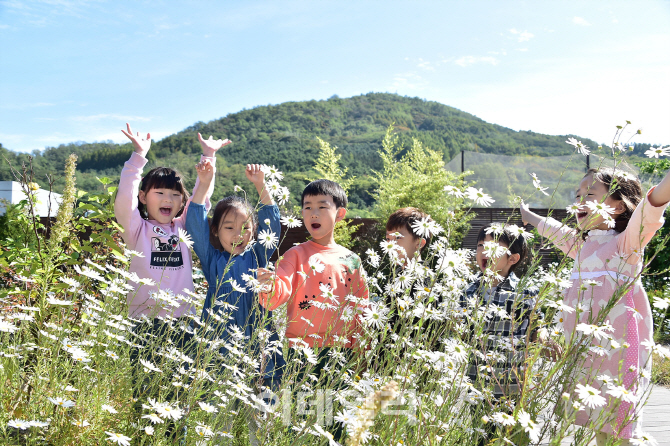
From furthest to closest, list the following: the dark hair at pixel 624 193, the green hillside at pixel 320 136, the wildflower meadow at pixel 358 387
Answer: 1. the green hillside at pixel 320 136
2. the dark hair at pixel 624 193
3. the wildflower meadow at pixel 358 387

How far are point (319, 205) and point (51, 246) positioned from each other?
156cm

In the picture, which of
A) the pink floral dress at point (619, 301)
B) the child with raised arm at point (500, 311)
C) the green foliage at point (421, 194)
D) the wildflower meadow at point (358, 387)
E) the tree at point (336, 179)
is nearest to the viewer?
the wildflower meadow at point (358, 387)

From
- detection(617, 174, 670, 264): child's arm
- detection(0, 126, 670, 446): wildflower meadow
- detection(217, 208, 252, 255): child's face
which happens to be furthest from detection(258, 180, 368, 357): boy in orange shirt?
detection(617, 174, 670, 264): child's arm

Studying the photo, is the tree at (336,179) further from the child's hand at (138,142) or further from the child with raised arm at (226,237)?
the child with raised arm at (226,237)

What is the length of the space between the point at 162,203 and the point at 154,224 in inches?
6.1

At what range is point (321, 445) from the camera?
1.53 metres

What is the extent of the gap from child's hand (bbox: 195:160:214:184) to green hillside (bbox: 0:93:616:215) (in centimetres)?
2070

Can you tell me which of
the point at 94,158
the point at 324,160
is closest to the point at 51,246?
the point at 324,160

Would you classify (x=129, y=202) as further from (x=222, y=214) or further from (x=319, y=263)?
(x=319, y=263)

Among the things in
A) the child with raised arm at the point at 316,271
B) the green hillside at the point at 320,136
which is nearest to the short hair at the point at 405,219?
the child with raised arm at the point at 316,271

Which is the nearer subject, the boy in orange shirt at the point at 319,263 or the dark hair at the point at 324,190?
the boy in orange shirt at the point at 319,263

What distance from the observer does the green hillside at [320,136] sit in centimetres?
3247

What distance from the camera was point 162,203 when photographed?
295 cm

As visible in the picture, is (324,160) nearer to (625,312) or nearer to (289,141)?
(625,312)
